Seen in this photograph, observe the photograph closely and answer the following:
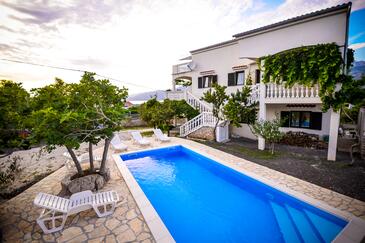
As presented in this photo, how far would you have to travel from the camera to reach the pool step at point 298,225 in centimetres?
468

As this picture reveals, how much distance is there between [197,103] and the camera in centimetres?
1791

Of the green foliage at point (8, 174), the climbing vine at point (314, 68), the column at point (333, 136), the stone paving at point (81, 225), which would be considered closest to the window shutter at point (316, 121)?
the column at point (333, 136)

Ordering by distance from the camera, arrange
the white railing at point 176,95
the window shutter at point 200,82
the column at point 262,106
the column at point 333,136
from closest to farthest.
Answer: the column at point 333,136
the column at point 262,106
the white railing at point 176,95
the window shutter at point 200,82

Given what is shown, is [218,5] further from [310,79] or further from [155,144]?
[155,144]

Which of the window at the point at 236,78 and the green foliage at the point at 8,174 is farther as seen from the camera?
the window at the point at 236,78

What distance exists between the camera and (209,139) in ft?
50.4

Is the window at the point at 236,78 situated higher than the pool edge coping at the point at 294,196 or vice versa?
the window at the point at 236,78

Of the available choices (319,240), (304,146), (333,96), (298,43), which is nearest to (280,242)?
(319,240)

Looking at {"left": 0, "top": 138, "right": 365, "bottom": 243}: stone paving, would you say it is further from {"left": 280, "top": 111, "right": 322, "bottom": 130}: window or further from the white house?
{"left": 280, "top": 111, "right": 322, "bottom": 130}: window

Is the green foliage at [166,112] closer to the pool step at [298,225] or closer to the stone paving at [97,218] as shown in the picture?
the stone paving at [97,218]

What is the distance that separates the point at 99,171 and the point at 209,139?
1016cm

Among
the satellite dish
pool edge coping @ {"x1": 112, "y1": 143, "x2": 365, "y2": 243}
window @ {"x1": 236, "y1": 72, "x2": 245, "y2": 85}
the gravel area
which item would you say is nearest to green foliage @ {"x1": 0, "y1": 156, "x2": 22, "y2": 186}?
pool edge coping @ {"x1": 112, "y1": 143, "x2": 365, "y2": 243}

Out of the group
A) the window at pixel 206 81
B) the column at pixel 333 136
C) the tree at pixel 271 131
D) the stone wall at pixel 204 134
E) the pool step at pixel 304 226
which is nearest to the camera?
the pool step at pixel 304 226

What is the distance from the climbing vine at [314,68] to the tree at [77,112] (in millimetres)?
9738
